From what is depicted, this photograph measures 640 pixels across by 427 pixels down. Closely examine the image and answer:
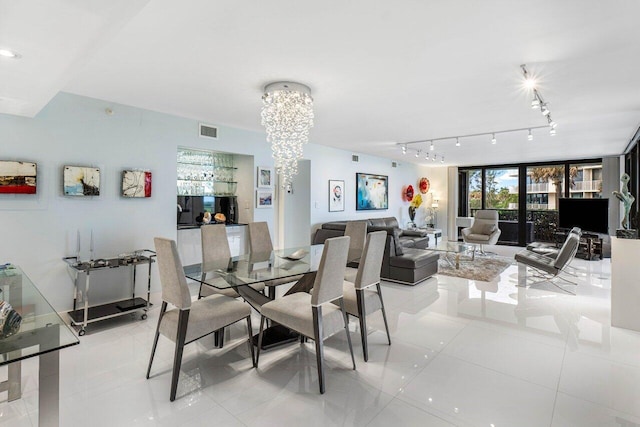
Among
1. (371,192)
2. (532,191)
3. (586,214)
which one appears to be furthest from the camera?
(532,191)

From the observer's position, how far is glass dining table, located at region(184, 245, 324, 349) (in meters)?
2.77

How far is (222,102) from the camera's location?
3.95 metres

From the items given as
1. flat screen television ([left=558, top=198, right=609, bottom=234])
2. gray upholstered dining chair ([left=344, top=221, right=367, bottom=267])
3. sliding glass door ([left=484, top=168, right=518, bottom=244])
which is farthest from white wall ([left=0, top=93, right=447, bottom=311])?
sliding glass door ([left=484, top=168, right=518, bottom=244])

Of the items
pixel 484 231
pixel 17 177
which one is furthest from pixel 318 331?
pixel 484 231

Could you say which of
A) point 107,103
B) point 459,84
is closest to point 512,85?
point 459,84

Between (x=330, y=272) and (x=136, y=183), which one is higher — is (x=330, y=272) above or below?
below

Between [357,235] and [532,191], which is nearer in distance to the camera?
[357,235]

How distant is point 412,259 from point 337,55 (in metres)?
3.32

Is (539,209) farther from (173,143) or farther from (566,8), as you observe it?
(173,143)

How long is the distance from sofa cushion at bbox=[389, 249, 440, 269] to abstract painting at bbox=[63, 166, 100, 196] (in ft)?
13.7

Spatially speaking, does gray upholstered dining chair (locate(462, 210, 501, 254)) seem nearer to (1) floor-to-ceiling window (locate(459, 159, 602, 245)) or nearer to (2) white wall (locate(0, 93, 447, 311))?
(1) floor-to-ceiling window (locate(459, 159, 602, 245))

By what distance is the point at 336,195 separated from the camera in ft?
24.2

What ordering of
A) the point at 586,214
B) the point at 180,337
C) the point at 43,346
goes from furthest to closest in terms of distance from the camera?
the point at 586,214
the point at 180,337
the point at 43,346

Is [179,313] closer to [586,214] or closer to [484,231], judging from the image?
[484,231]
